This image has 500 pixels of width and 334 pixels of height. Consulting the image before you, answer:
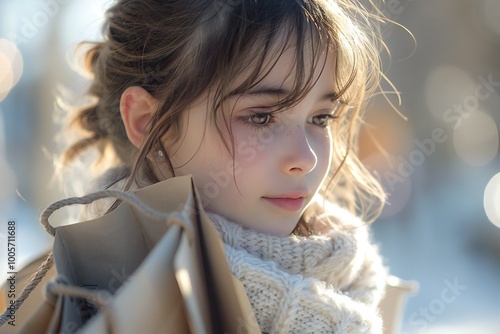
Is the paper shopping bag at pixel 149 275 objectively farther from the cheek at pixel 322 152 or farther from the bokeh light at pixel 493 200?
the bokeh light at pixel 493 200

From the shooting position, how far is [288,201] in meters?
1.14

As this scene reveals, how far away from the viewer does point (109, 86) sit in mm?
1372

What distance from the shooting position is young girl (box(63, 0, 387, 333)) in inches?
42.9

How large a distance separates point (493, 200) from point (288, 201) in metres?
3.15

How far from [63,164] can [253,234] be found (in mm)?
722

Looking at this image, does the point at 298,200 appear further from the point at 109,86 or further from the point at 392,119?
the point at 392,119

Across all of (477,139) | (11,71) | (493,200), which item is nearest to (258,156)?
(11,71)

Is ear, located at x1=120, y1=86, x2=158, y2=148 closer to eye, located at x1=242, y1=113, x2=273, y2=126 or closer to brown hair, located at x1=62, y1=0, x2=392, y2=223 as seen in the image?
brown hair, located at x1=62, y1=0, x2=392, y2=223

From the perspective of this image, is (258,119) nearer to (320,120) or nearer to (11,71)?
(320,120)

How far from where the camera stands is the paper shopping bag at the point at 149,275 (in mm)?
690

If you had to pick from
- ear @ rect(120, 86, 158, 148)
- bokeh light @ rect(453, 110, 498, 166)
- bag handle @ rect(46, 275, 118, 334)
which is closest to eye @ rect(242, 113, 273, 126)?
ear @ rect(120, 86, 158, 148)

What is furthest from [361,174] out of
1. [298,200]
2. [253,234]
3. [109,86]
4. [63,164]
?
[63,164]

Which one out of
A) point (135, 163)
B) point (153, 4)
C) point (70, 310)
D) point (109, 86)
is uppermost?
point (153, 4)

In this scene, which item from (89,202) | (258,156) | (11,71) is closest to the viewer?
(89,202)
